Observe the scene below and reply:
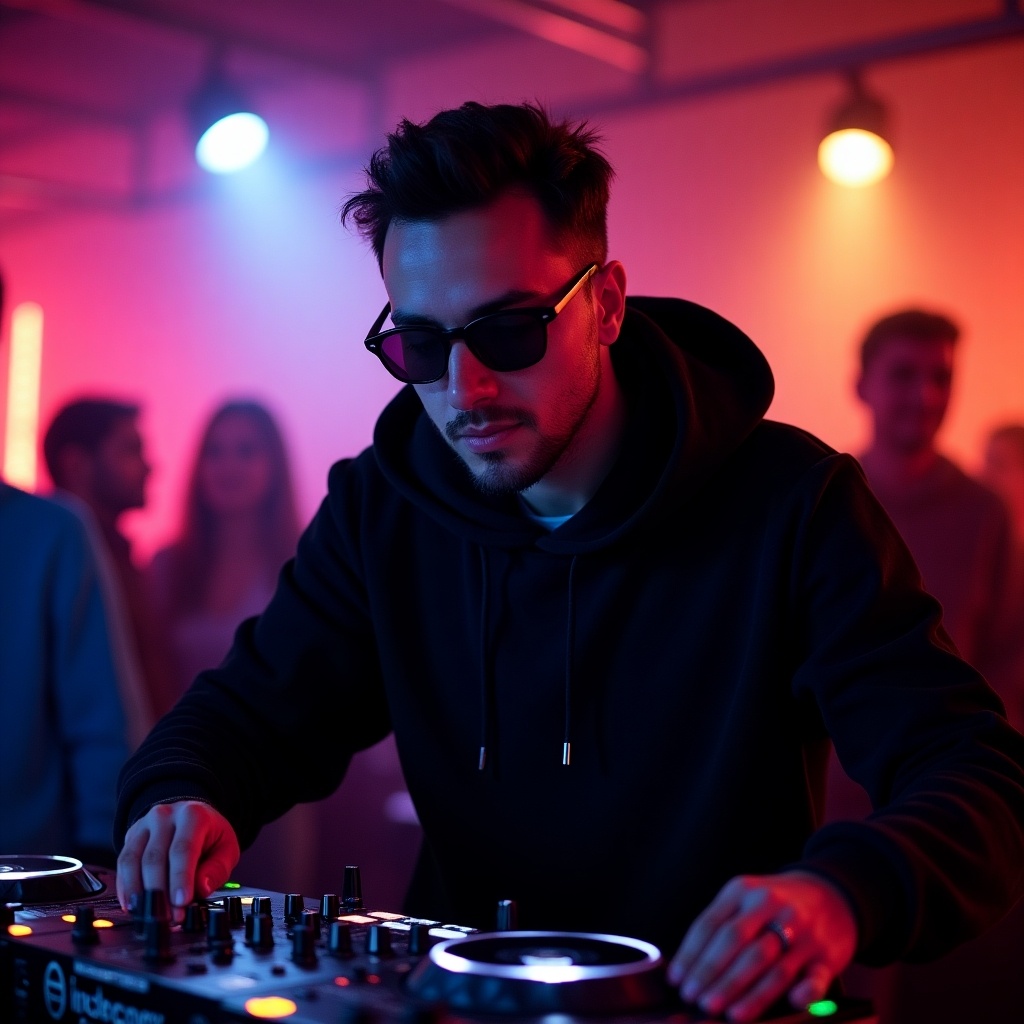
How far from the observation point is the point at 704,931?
0.95 metres

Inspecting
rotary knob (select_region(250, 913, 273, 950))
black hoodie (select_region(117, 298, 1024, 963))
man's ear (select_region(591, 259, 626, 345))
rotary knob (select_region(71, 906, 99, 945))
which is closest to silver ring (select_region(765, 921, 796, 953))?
black hoodie (select_region(117, 298, 1024, 963))

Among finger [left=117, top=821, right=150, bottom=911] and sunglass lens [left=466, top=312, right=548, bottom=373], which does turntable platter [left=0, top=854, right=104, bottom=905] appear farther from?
sunglass lens [left=466, top=312, right=548, bottom=373]

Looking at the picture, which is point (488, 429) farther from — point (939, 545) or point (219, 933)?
point (939, 545)

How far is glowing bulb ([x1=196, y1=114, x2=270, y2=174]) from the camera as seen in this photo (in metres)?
4.39

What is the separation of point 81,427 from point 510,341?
11.6ft

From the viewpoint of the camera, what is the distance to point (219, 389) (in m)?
6.23

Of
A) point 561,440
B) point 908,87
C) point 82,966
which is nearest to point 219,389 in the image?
point 908,87

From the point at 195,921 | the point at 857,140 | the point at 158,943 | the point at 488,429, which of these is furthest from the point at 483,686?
the point at 857,140

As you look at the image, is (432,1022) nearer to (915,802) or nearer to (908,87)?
(915,802)

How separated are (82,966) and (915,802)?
691 mm

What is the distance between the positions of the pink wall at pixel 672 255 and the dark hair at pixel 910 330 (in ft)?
0.51

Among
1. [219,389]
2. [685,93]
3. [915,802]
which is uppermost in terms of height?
[685,93]

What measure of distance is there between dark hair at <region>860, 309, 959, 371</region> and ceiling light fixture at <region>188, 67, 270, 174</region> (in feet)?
6.94

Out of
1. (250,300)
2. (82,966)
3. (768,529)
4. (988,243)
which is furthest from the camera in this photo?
(250,300)
